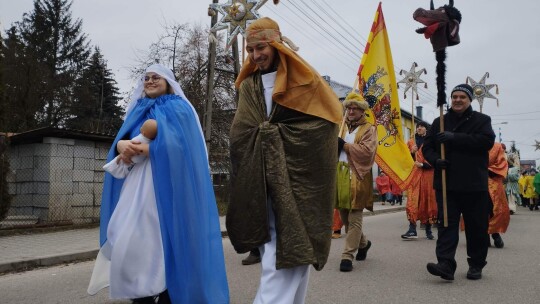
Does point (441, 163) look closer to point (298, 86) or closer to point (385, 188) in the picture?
point (298, 86)

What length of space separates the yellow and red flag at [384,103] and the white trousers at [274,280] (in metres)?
5.07

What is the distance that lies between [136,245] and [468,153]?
3318mm

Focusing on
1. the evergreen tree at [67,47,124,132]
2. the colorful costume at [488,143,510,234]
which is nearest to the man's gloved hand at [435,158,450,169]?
the colorful costume at [488,143,510,234]

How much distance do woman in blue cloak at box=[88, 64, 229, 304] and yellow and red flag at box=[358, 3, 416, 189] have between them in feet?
15.0

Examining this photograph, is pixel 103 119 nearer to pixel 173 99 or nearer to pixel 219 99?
pixel 219 99

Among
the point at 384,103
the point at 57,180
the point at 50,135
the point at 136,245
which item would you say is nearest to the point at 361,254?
the point at 384,103

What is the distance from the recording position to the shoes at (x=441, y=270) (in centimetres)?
465

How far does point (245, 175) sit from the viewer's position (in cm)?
269

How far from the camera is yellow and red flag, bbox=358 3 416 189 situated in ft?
24.6

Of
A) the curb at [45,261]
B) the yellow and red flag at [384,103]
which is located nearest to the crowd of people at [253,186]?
the yellow and red flag at [384,103]

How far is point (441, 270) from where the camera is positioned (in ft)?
15.3

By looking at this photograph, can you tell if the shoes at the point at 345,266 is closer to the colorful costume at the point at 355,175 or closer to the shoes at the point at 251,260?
the colorful costume at the point at 355,175

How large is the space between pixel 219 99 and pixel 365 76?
15154mm

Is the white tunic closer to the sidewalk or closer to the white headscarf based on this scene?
the white headscarf
